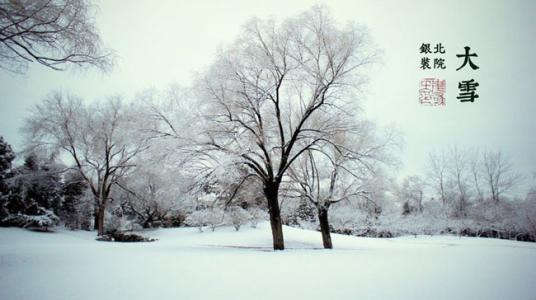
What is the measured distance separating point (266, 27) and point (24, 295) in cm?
1096

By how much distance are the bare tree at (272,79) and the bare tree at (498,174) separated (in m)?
37.0

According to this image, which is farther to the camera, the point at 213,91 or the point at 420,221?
the point at 420,221

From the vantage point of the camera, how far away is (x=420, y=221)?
30.9 m

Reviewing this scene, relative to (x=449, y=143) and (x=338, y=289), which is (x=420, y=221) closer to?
(x=449, y=143)

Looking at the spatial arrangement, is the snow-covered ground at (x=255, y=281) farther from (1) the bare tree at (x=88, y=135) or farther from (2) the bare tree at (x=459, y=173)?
(2) the bare tree at (x=459, y=173)

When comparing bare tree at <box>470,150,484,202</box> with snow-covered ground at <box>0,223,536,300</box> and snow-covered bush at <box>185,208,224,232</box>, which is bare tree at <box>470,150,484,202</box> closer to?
snow-covered bush at <box>185,208,224,232</box>

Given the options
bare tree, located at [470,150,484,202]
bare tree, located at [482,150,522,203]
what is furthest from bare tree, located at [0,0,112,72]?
bare tree, located at [482,150,522,203]

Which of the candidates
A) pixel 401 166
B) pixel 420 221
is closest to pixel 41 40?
pixel 401 166

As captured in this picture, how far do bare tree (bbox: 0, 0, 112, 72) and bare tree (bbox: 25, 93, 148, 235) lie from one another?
15.3 metres

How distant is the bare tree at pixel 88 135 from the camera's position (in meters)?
22.2

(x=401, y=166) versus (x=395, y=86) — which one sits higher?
(x=395, y=86)

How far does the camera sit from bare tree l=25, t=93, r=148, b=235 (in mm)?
22156

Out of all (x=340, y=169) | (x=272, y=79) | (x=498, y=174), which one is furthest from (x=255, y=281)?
(x=498, y=174)

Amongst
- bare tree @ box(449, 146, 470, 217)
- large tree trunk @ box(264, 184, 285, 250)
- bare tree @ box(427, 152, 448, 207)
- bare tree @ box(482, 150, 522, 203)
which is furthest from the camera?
bare tree @ box(427, 152, 448, 207)
